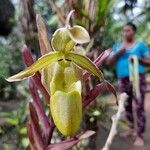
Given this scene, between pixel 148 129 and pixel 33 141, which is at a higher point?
pixel 33 141

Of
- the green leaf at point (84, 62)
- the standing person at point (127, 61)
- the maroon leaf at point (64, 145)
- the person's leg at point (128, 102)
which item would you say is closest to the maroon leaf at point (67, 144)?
the maroon leaf at point (64, 145)

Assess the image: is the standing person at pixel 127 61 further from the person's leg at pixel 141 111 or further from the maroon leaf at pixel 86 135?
the maroon leaf at pixel 86 135

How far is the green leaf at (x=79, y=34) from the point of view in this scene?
70 cm

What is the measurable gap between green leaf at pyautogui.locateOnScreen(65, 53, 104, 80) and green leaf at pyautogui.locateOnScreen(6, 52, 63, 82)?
0.02 m

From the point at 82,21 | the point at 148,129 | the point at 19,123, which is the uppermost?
the point at 82,21

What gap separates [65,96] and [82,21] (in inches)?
53.6

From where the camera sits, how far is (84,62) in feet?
2.42

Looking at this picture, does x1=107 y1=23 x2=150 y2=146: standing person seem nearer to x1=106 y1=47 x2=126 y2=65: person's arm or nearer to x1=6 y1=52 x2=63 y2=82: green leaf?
x1=106 y1=47 x2=126 y2=65: person's arm

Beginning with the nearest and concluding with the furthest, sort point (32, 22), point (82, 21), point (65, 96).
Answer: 1. point (65, 96)
2. point (82, 21)
3. point (32, 22)

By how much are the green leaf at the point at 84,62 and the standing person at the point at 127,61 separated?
8.81ft

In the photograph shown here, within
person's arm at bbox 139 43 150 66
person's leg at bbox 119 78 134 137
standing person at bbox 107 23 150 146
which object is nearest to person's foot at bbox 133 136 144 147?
standing person at bbox 107 23 150 146

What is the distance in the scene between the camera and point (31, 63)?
2.53ft

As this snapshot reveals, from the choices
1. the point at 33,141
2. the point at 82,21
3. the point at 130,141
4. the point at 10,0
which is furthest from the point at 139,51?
the point at 10,0

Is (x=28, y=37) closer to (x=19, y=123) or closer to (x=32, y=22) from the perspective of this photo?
(x=32, y=22)
